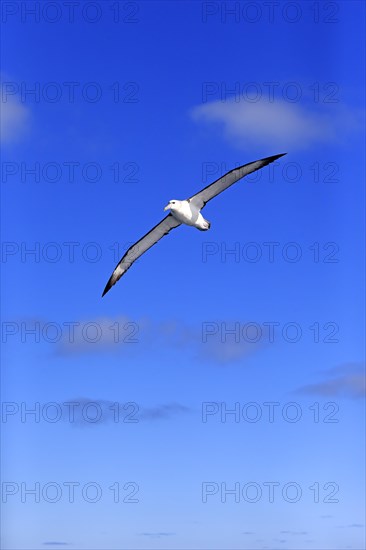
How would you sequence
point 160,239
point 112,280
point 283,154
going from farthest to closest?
1. point 112,280
2. point 160,239
3. point 283,154

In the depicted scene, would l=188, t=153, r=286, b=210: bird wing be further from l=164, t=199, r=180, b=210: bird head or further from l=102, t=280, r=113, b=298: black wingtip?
l=102, t=280, r=113, b=298: black wingtip

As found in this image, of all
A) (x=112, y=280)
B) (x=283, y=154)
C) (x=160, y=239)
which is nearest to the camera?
(x=283, y=154)

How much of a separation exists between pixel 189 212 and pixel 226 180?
2407 millimetres

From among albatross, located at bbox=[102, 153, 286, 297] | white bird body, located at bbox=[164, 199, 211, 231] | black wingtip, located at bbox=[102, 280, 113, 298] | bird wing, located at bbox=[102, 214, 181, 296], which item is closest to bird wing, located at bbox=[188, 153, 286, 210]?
albatross, located at bbox=[102, 153, 286, 297]

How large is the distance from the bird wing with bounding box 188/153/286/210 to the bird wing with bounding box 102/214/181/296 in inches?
93.8

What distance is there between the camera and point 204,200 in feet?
166

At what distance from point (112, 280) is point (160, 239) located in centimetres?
501

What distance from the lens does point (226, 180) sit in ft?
164

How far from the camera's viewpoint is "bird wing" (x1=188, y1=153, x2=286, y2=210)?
163 feet

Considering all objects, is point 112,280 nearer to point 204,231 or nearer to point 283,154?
point 204,231

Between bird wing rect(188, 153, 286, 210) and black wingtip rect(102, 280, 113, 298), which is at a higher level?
bird wing rect(188, 153, 286, 210)

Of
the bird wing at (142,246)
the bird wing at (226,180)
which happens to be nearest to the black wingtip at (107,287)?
the bird wing at (142,246)

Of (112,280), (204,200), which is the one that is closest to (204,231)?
(204,200)

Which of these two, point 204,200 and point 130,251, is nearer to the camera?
point 204,200
